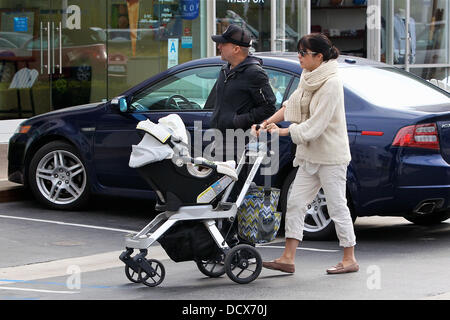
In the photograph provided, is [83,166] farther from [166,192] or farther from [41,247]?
[166,192]

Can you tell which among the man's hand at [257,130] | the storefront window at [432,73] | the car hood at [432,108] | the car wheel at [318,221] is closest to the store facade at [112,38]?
the storefront window at [432,73]

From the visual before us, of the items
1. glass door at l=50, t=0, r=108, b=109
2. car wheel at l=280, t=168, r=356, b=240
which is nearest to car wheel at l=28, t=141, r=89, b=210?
car wheel at l=280, t=168, r=356, b=240

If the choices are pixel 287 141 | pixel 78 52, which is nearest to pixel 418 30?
pixel 78 52

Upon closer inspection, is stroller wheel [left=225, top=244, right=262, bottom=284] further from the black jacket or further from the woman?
the black jacket

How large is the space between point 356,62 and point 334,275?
2.75m

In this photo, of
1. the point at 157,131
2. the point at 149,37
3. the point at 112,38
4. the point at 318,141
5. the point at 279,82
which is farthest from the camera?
the point at 149,37

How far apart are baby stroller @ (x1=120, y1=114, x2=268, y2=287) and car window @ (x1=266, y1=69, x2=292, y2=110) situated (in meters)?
2.13

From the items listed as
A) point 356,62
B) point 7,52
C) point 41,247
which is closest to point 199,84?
point 356,62

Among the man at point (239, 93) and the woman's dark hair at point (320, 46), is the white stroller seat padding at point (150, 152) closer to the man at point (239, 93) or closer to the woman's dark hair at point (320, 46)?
the man at point (239, 93)

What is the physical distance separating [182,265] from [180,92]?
2382mm

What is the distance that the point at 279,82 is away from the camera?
29.7ft

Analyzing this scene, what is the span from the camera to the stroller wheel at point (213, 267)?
7.07 metres

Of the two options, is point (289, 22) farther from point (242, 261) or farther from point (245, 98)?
point (242, 261)

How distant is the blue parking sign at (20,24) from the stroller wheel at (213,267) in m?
8.71
